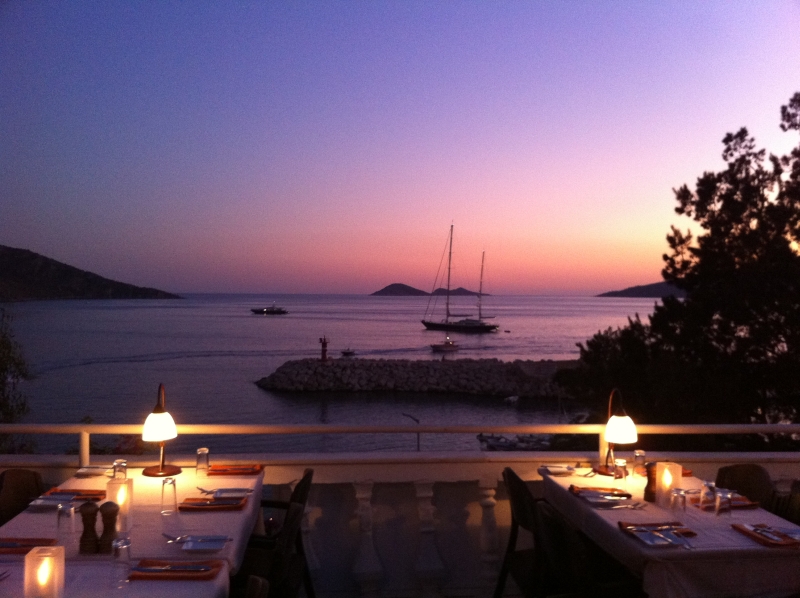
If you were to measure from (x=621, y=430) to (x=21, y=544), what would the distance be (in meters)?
2.48

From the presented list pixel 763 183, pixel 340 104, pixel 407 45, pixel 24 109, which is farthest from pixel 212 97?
pixel 763 183

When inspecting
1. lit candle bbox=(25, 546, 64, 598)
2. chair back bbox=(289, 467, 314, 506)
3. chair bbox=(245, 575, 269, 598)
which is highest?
lit candle bbox=(25, 546, 64, 598)

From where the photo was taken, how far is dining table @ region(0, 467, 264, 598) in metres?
1.79

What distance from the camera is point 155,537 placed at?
218cm

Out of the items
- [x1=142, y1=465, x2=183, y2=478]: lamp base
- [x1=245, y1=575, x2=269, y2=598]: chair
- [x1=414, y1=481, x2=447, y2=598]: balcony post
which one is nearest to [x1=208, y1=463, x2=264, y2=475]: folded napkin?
[x1=142, y1=465, x2=183, y2=478]: lamp base

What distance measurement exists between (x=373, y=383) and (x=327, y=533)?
31.8 m

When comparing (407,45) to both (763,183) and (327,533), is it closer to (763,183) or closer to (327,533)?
(327,533)

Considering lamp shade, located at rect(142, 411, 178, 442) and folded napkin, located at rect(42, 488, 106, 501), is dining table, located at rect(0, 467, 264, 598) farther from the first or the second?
lamp shade, located at rect(142, 411, 178, 442)

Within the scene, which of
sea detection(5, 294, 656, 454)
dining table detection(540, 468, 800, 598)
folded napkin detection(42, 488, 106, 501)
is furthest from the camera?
sea detection(5, 294, 656, 454)

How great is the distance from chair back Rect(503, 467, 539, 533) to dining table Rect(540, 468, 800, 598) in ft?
0.76

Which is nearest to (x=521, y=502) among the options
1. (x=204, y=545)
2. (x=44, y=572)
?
(x=204, y=545)

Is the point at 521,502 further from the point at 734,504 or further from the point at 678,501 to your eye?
the point at 734,504

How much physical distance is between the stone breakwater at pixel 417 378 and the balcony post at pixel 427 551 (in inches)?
1199

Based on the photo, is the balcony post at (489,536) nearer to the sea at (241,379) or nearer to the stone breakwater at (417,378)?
the sea at (241,379)
